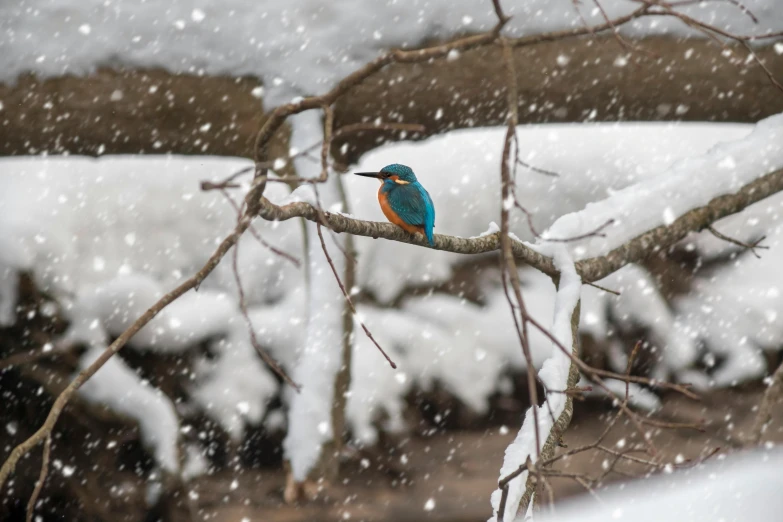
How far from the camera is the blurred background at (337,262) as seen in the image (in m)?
3.11

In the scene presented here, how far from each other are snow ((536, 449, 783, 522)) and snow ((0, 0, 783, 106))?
238cm

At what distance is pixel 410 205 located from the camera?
68.5 inches

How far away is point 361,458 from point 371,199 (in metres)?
2.03

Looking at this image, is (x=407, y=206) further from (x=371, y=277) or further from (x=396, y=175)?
(x=371, y=277)

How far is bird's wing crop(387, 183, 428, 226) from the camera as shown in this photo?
5.68ft

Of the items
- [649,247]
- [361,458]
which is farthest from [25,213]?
[649,247]

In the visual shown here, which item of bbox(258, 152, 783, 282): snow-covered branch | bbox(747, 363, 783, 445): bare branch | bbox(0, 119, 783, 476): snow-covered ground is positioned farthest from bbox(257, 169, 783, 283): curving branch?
bbox(0, 119, 783, 476): snow-covered ground

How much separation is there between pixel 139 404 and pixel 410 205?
9.05 ft

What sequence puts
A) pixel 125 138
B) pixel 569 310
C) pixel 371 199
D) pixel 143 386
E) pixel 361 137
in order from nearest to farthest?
pixel 569 310 → pixel 125 138 → pixel 361 137 → pixel 143 386 → pixel 371 199

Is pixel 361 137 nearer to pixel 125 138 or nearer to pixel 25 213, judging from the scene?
pixel 125 138

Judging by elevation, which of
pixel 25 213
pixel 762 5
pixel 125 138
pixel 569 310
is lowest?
pixel 569 310

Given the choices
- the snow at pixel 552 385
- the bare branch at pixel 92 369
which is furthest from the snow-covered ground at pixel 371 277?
the bare branch at pixel 92 369

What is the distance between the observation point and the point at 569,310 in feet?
6.48

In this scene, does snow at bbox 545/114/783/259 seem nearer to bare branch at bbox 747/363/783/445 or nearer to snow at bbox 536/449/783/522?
bare branch at bbox 747/363/783/445
